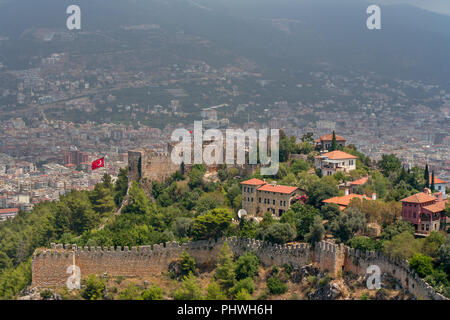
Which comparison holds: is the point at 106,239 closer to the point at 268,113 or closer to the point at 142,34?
the point at 268,113

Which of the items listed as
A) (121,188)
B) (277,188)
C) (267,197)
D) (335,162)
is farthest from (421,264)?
(121,188)

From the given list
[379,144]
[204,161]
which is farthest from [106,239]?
[379,144]

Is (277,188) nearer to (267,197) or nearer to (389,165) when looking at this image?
(267,197)

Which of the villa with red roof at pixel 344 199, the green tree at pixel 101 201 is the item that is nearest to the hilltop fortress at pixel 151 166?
the green tree at pixel 101 201

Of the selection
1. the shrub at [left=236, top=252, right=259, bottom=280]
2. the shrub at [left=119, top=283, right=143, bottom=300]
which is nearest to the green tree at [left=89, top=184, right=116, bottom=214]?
the shrub at [left=119, top=283, right=143, bottom=300]

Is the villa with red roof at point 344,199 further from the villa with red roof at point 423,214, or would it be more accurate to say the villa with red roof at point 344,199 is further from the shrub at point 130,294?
the shrub at point 130,294

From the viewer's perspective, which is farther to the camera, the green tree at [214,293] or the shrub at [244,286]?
the shrub at [244,286]
